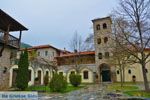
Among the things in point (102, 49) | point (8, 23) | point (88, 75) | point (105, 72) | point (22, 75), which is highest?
point (8, 23)

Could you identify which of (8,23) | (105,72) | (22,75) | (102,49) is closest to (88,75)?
(105,72)

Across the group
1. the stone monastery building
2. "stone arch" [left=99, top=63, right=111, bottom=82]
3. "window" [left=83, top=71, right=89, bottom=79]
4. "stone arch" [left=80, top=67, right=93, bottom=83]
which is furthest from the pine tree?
"stone arch" [left=99, top=63, right=111, bottom=82]

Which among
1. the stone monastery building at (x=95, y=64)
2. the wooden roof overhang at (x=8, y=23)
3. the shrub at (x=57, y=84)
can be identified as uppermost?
the wooden roof overhang at (x=8, y=23)

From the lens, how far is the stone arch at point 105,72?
3711 centimetres

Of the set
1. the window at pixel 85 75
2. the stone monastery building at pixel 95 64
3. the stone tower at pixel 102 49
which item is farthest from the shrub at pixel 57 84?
the window at pixel 85 75

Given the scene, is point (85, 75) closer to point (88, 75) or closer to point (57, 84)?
point (88, 75)

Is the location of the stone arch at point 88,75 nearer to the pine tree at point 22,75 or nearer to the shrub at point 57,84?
the shrub at point 57,84

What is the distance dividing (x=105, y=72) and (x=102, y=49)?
4.68 m

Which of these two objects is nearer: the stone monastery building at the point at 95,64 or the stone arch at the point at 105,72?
the stone monastery building at the point at 95,64

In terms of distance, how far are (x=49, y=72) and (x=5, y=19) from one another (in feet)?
55.5

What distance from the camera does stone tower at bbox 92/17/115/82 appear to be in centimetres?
3686

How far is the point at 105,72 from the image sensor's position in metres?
37.5

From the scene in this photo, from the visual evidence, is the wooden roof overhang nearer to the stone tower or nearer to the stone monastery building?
the stone monastery building

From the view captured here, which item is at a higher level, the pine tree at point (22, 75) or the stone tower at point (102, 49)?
the stone tower at point (102, 49)
